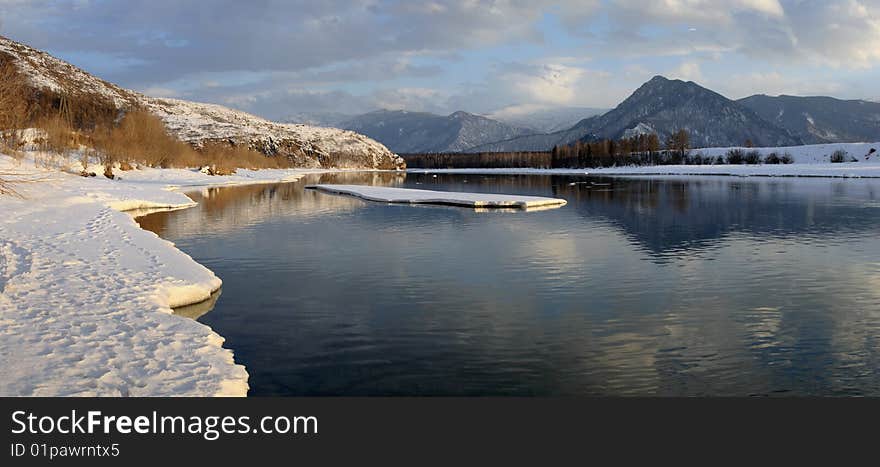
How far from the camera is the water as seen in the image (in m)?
13.3

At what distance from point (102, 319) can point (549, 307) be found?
1123 centimetres

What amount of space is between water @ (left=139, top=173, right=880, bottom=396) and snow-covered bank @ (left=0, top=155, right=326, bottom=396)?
1117 millimetres

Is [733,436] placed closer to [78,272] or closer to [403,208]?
[78,272]

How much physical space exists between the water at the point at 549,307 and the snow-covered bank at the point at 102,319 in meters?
1.12

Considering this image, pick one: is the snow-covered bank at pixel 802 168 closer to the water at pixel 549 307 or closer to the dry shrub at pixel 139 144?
the water at pixel 549 307

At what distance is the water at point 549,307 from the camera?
13.3 metres

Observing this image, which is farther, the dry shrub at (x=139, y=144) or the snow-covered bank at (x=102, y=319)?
the dry shrub at (x=139, y=144)

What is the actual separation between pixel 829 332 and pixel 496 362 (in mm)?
8347

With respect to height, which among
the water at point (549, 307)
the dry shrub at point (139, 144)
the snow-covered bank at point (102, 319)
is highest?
the dry shrub at point (139, 144)

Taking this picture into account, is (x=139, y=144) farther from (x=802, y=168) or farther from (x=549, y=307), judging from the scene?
(x=802, y=168)

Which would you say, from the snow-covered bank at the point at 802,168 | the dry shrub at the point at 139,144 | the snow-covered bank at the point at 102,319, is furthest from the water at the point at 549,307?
the snow-covered bank at the point at 802,168

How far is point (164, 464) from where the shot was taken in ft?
30.6

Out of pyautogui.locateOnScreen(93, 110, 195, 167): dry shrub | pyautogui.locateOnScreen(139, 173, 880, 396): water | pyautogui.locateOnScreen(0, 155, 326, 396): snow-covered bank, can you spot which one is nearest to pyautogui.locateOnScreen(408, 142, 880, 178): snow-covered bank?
pyautogui.locateOnScreen(139, 173, 880, 396): water

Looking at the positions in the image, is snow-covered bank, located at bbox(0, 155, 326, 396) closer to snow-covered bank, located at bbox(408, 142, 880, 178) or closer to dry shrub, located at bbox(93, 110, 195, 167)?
dry shrub, located at bbox(93, 110, 195, 167)
